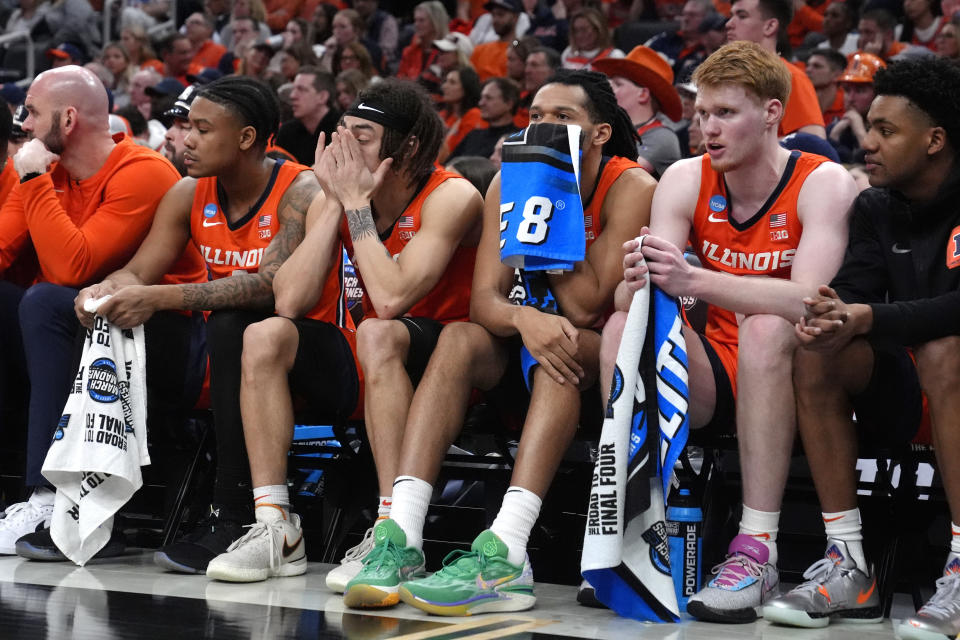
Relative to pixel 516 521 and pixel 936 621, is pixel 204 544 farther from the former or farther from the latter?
pixel 936 621

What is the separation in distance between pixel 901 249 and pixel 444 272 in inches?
55.1

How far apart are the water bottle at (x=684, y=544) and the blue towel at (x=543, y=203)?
756 millimetres

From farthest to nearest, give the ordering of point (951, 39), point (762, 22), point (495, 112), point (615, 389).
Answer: point (495, 112)
point (951, 39)
point (762, 22)
point (615, 389)

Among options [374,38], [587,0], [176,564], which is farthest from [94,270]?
[374,38]

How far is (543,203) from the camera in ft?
11.7

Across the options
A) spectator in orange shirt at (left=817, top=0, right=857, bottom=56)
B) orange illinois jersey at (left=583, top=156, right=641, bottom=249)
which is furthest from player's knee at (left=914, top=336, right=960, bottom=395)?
spectator in orange shirt at (left=817, top=0, right=857, bottom=56)

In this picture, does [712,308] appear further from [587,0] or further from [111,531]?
[587,0]

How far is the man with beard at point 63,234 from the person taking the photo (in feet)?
13.5

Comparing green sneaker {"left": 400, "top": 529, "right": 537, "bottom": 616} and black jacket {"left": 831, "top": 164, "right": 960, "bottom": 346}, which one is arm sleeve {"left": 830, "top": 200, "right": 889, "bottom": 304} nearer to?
black jacket {"left": 831, "top": 164, "right": 960, "bottom": 346}

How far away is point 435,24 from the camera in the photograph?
10828 mm

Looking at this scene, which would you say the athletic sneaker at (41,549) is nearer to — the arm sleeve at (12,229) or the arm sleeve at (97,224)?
the arm sleeve at (97,224)

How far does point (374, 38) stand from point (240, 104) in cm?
754

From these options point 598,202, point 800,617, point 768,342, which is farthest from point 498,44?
point 800,617

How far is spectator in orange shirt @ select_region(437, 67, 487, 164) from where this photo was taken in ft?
28.7
